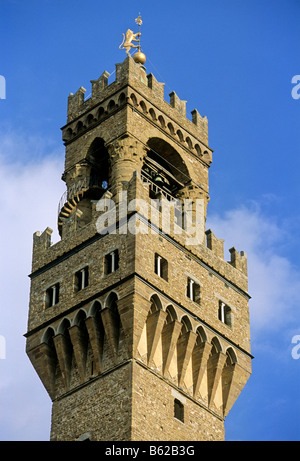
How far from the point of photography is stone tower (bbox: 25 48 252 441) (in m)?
50.0

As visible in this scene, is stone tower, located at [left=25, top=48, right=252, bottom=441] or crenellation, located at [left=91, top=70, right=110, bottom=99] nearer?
stone tower, located at [left=25, top=48, right=252, bottom=441]

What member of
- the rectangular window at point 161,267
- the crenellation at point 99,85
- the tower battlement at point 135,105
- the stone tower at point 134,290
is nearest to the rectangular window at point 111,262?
the stone tower at point 134,290

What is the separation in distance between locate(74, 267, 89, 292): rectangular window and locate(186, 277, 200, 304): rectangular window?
403 centimetres

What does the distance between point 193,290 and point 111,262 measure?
12.7ft

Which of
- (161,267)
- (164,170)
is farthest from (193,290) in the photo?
(164,170)

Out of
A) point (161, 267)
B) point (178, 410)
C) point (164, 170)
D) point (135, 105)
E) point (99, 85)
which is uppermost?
point (99, 85)

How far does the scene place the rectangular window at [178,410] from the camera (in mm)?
50688

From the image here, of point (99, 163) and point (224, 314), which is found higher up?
point (99, 163)

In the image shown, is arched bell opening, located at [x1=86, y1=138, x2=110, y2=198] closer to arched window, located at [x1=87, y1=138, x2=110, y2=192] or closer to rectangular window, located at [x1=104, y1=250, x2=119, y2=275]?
arched window, located at [x1=87, y1=138, x2=110, y2=192]

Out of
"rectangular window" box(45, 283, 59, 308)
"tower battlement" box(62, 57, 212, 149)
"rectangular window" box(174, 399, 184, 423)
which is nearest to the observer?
"rectangular window" box(174, 399, 184, 423)

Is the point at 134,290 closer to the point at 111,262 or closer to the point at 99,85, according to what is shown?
the point at 111,262

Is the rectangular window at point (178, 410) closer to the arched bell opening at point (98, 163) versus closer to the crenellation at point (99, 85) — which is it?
the arched bell opening at point (98, 163)

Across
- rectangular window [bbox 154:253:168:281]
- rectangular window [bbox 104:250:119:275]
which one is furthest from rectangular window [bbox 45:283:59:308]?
rectangular window [bbox 154:253:168:281]

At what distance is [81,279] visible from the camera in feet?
175
